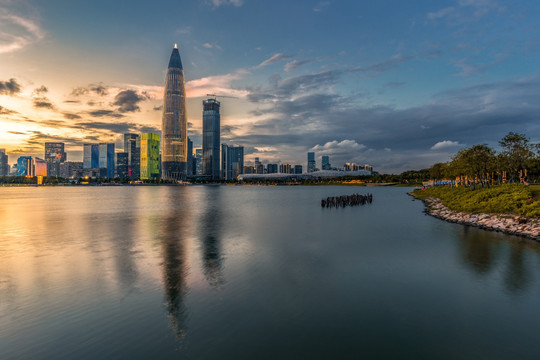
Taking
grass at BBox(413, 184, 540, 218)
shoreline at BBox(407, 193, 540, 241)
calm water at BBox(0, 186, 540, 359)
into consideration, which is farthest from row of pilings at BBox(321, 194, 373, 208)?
calm water at BBox(0, 186, 540, 359)

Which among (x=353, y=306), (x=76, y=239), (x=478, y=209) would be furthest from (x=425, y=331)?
(x=478, y=209)

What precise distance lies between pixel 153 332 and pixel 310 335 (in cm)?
782

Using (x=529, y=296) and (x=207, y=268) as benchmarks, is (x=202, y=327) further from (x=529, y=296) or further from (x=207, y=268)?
(x=529, y=296)

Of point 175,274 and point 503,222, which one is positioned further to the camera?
point 503,222

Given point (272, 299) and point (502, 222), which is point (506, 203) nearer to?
point (502, 222)

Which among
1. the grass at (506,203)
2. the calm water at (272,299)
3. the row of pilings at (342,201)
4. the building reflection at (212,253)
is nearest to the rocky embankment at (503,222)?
the grass at (506,203)

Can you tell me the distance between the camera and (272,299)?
18.8 m

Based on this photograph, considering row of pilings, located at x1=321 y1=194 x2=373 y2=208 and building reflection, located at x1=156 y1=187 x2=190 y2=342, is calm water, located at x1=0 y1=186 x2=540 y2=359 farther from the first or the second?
row of pilings, located at x1=321 y1=194 x2=373 y2=208

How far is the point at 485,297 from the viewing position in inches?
760

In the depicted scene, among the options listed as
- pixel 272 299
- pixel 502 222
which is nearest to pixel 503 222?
pixel 502 222

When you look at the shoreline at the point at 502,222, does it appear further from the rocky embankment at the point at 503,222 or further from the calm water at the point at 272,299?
the calm water at the point at 272,299

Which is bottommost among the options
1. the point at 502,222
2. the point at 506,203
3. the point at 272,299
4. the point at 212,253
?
the point at 212,253

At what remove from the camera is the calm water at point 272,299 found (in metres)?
13.4

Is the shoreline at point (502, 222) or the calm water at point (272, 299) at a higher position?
the shoreline at point (502, 222)
